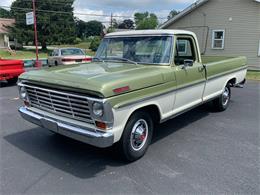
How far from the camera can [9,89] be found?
10.2 m

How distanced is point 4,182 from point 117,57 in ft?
9.62

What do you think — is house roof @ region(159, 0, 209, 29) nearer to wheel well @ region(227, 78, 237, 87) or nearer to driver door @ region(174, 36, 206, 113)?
wheel well @ region(227, 78, 237, 87)

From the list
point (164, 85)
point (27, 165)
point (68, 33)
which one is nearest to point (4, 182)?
point (27, 165)

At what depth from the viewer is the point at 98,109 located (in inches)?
127

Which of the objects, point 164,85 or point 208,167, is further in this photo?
point 164,85

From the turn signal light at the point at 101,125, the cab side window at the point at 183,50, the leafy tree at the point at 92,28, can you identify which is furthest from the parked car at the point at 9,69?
the leafy tree at the point at 92,28

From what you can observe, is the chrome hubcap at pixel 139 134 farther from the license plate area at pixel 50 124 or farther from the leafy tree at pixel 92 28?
the leafy tree at pixel 92 28

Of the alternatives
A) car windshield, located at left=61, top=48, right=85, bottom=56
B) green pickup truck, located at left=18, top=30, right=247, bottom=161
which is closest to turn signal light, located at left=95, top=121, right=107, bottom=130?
green pickup truck, located at left=18, top=30, right=247, bottom=161

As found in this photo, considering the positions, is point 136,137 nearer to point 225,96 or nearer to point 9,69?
point 225,96

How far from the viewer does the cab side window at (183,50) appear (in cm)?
471

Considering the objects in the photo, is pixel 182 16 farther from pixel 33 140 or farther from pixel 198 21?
pixel 33 140

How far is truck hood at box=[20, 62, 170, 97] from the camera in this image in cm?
328

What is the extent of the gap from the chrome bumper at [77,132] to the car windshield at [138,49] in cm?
183

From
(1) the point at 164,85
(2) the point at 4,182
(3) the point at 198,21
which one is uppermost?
(3) the point at 198,21
